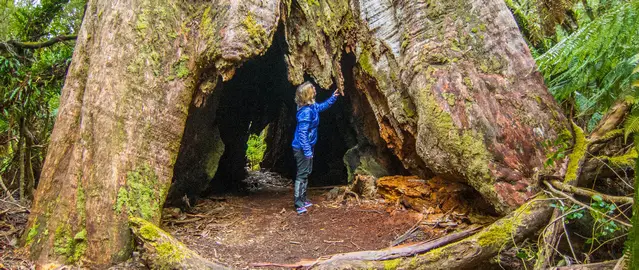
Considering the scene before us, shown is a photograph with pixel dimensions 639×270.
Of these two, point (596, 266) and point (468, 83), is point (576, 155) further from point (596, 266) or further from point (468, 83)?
point (468, 83)

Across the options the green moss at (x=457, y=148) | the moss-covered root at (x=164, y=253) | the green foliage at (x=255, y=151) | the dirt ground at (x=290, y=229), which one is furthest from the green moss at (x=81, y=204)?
the green foliage at (x=255, y=151)

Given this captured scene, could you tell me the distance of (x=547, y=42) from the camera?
552 cm

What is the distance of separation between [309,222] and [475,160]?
2173mm

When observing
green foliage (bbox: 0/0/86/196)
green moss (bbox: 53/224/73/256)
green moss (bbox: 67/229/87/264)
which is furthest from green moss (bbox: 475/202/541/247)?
green foliage (bbox: 0/0/86/196)

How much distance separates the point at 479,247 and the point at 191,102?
3320 millimetres

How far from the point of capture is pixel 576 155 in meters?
3.38

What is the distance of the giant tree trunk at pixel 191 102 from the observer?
348 cm

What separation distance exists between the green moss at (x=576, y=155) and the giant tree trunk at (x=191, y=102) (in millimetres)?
318

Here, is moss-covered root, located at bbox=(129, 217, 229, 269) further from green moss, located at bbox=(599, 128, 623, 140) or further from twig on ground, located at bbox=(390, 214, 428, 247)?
green moss, located at bbox=(599, 128, 623, 140)

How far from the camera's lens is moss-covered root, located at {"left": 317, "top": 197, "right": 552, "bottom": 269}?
3078 mm

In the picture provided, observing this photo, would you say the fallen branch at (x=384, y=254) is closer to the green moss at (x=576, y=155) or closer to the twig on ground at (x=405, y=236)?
the twig on ground at (x=405, y=236)

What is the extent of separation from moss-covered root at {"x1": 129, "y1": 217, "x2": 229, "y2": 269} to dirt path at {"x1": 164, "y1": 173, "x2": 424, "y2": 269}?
50cm

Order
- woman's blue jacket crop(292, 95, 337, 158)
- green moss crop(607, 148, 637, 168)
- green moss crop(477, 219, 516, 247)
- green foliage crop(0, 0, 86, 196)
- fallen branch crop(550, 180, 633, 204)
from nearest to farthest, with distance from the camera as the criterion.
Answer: fallen branch crop(550, 180, 633, 204) < green moss crop(607, 148, 637, 168) < green moss crop(477, 219, 516, 247) < green foliage crop(0, 0, 86, 196) < woman's blue jacket crop(292, 95, 337, 158)

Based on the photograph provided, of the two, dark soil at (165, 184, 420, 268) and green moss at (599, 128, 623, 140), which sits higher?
green moss at (599, 128, 623, 140)
